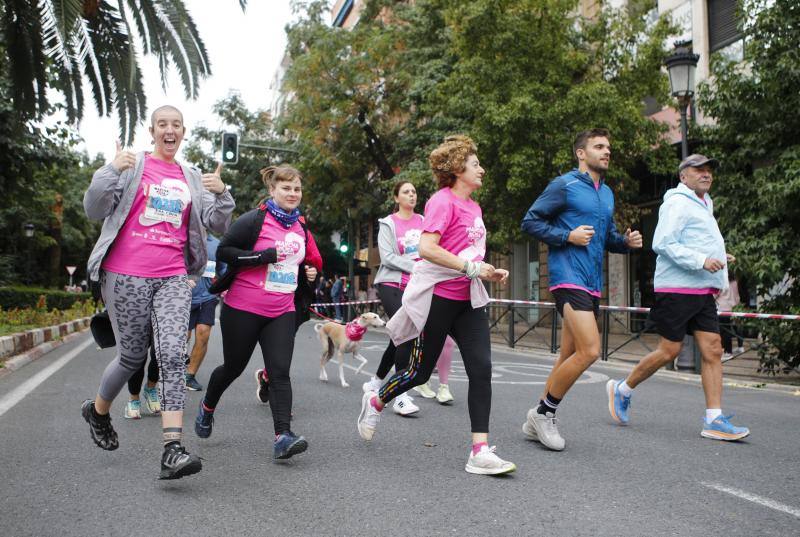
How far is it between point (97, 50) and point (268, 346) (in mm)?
1983

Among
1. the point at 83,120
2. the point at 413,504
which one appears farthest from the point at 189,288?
the point at 413,504

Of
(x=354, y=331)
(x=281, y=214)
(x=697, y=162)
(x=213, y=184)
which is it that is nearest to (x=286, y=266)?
(x=281, y=214)

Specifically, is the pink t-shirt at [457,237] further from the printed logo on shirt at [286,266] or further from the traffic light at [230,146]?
the traffic light at [230,146]

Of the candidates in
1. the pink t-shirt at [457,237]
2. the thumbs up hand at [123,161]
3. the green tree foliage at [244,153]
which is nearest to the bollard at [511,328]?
the pink t-shirt at [457,237]

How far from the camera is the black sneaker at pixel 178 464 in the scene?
146 inches

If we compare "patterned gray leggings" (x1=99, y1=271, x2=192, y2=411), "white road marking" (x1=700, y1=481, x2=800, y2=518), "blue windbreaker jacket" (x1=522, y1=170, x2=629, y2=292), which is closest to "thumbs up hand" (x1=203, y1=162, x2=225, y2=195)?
"patterned gray leggings" (x1=99, y1=271, x2=192, y2=411)

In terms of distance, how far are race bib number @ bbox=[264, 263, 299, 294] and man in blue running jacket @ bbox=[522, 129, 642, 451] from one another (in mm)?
1529

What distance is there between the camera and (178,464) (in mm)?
3719

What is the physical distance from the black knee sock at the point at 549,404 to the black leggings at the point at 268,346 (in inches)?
64.5

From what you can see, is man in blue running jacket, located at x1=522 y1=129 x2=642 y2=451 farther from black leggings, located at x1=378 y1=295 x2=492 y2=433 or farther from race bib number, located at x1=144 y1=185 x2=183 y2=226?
race bib number, located at x1=144 y1=185 x2=183 y2=226

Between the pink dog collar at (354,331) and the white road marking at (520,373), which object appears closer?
the pink dog collar at (354,331)

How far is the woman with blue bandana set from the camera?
456 cm

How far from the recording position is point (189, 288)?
165 inches

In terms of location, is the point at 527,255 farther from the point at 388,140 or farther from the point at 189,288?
the point at 189,288
